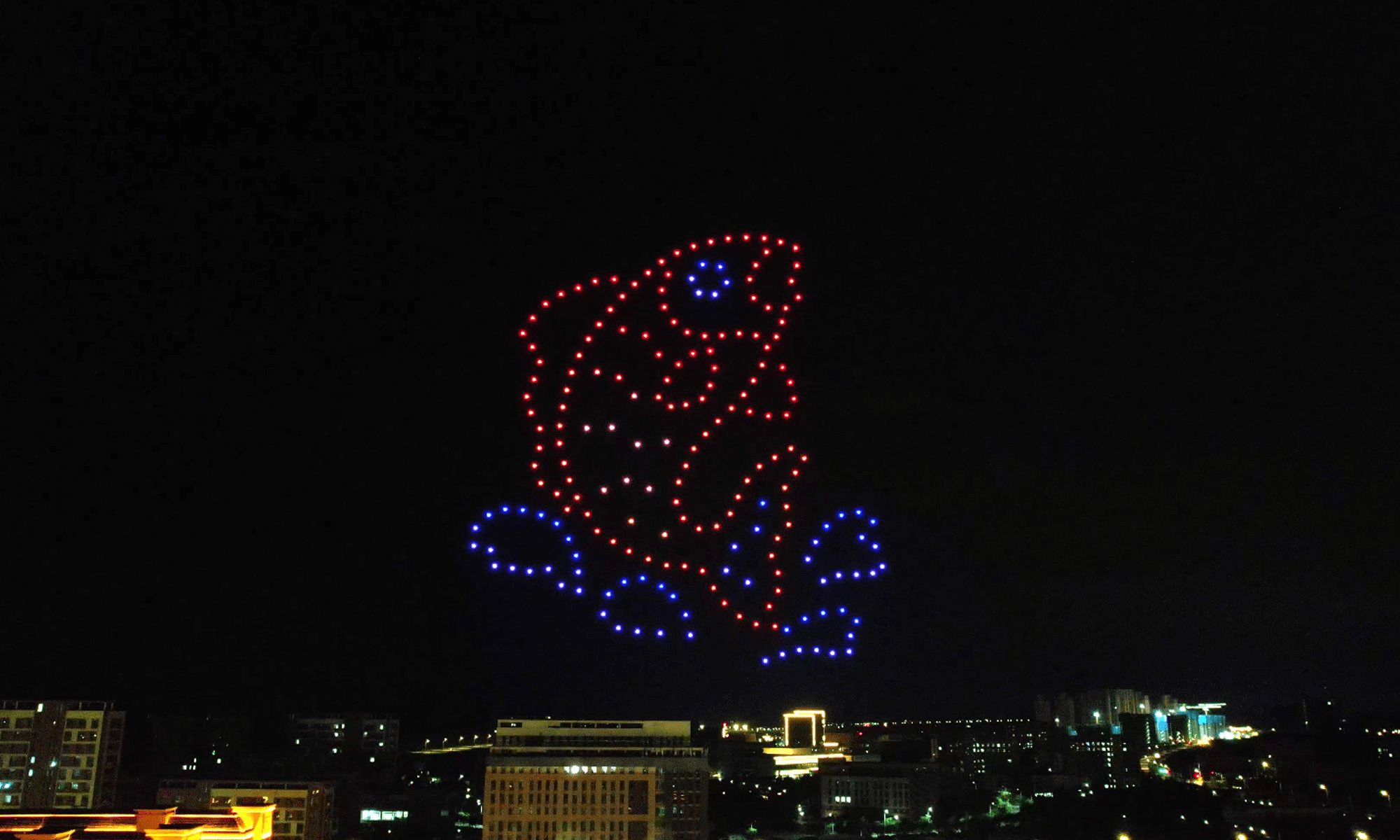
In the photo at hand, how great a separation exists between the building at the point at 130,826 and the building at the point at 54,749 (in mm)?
10579

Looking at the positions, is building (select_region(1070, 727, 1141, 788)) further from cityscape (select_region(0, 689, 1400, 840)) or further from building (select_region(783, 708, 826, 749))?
building (select_region(783, 708, 826, 749))

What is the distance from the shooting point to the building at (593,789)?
1259 centimetres

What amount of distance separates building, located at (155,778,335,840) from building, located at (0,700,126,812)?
5.65 ft

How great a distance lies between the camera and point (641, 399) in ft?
19.7

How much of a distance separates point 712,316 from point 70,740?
1593 centimetres

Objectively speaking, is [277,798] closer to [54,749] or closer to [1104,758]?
[54,749]

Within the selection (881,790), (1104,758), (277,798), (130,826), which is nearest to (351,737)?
(277,798)

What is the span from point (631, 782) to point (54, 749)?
10.3m

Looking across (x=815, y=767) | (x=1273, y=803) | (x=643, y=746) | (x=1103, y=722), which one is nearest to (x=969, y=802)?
(x=815, y=767)

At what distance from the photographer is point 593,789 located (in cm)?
1273

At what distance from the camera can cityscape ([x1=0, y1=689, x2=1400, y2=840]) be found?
499 inches

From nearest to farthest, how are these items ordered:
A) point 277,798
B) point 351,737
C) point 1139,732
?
1. point 277,798
2. point 351,737
3. point 1139,732

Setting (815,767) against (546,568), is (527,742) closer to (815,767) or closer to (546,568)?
(546,568)

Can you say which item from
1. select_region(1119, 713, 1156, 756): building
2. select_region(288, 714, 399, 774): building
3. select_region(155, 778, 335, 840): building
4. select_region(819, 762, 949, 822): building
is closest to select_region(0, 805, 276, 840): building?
select_region(155, 778, 335, 840): building
